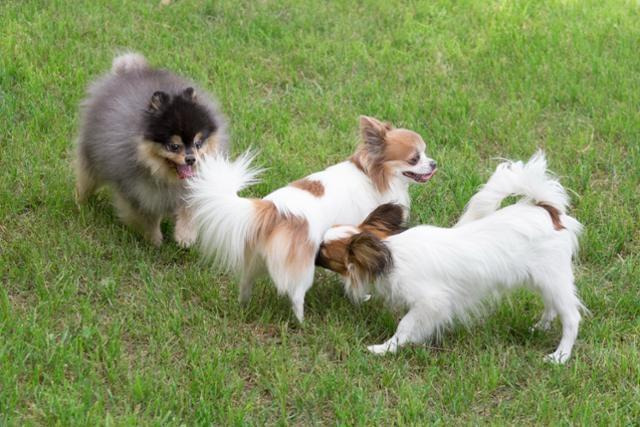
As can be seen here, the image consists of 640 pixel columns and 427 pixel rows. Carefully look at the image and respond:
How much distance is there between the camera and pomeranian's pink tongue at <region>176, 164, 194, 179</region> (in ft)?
17.1

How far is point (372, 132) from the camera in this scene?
17.2 feet

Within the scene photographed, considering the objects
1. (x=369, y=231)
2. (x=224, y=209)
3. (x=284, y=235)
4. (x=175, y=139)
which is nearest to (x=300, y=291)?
(x=284, y=235)

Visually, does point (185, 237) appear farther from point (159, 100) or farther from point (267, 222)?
Answer: point (267, 222)

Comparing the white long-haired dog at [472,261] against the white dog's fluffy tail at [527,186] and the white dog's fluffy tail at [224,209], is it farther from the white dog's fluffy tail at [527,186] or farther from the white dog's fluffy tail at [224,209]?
the white dog's fluffy tail at [224,209]

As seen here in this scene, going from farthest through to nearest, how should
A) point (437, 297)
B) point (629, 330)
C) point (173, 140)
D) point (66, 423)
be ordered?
point (173, 140)
point (629, 330)
point (437, 297)
point (66, 423)

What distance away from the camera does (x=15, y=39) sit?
7.81m

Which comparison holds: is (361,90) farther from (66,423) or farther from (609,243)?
(66,423)

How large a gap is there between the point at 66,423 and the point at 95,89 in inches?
107

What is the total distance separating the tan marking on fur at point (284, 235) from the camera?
4523mm

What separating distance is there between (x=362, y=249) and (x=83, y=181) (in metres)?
2.18

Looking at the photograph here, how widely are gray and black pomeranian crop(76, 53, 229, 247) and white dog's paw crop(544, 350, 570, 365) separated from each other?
2.19 m

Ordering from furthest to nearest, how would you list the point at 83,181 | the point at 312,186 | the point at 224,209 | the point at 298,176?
the point at 298,176, the point at 83,181, the point at 312,186, the point at 224,209

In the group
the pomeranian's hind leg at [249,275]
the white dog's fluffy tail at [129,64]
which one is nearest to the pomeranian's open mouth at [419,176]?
the pomeranian's hind leg at [249,275]

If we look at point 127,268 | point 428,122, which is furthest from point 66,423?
point 428,122
